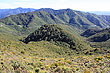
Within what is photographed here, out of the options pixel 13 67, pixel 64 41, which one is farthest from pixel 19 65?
pixel 64 41

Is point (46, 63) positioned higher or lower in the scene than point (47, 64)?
lower

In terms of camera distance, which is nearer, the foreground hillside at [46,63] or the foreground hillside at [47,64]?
the foreground hillside at [47,64]

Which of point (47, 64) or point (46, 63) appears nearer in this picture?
point (47, 64)

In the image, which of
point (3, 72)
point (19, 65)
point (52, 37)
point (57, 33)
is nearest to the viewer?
point (3, 72)

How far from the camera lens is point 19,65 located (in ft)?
42.9

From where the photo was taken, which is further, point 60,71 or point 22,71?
point 60,71

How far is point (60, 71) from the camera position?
13961 millimetres

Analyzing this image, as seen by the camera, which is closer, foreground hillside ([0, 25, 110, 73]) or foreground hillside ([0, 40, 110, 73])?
foreground hillside ([0, 40, 110, 73])

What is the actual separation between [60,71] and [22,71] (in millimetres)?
4774

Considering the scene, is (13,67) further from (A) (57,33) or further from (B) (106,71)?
(A) (57,33)

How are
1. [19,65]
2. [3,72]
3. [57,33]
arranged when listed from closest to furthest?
[3,72]
[19,65]
[57,33]

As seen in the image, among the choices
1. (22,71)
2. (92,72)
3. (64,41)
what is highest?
(22,71)

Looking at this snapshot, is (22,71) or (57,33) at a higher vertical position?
(22,71)

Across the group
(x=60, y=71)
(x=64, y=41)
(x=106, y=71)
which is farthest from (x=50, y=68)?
(x=64, y=41)
